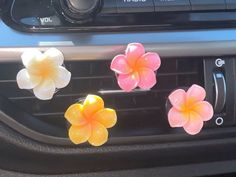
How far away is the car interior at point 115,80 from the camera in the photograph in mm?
1716

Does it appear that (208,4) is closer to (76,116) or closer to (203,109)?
(203,109)

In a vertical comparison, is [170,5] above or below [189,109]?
above

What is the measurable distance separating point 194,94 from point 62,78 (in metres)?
0.34

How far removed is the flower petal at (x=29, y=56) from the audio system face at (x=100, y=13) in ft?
0.26

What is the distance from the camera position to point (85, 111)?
5.47ft

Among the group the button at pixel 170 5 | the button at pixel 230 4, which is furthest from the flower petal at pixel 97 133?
the button at pixel 230 4

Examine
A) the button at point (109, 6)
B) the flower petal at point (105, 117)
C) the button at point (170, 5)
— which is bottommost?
the flower petal at point (105, 117)

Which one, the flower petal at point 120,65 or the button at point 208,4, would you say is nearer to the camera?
the flower petal at point 120,65

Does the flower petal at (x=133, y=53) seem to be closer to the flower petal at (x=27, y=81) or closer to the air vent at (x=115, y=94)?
the air vent at (x=115, y=94)

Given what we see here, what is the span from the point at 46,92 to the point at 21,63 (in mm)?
115

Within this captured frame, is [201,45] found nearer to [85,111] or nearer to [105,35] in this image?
[105,35]

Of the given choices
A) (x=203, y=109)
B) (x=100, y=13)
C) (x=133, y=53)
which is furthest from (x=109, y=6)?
(x=203, y=109)

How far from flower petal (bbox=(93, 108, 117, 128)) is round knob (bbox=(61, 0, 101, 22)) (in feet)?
0.80

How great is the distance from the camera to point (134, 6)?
68.0 inches
